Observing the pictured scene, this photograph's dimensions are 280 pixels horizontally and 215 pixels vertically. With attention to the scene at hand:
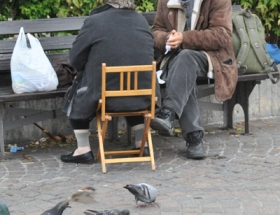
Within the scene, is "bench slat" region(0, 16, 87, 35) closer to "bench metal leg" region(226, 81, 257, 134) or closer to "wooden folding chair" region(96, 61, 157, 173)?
"wooden folding chair" region(96, 61, 157, 173)

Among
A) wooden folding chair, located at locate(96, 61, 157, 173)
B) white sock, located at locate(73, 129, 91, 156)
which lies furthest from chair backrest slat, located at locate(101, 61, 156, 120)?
white sock, located at locate(73, 129, 91, 156)

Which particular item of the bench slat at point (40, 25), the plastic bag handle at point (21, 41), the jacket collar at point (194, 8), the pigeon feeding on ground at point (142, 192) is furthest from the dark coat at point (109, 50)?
the pigeon feeding on ground at point (142, 192)

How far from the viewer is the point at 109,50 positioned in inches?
252

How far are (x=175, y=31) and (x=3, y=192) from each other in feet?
7.57

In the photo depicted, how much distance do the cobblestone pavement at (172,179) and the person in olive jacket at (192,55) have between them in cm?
40

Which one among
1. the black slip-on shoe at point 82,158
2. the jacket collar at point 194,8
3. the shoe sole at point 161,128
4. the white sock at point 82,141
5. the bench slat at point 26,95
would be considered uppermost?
the jacket collar at point 194,8

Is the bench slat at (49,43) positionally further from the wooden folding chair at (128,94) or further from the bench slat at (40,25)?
the wooden folding chair at (128,94)

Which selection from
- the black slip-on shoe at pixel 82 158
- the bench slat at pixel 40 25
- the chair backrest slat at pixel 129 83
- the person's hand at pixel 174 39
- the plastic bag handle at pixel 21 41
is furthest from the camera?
the bench slat at pixel 40 25

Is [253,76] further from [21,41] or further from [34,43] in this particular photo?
[21,41]

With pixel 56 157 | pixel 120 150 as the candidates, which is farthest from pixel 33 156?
pixel 120 150

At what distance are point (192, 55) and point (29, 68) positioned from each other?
149 cm

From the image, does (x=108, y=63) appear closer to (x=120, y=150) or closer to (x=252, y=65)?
(x=120, y=150)

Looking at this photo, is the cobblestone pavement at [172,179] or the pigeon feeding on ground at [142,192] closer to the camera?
the pigeon feeding on ground at [142,192]

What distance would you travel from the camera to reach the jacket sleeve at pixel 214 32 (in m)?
7.08
